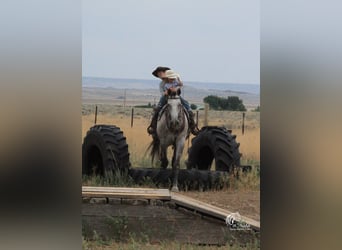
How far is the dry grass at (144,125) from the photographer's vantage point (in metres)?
4.55

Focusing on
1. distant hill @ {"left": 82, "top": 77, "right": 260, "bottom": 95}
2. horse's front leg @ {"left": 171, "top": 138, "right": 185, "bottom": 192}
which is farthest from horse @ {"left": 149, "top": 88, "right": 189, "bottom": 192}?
distant hill @ {"left": 82, "top": 77, "right": 260, "bottom": 95}

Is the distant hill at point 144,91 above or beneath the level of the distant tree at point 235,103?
above

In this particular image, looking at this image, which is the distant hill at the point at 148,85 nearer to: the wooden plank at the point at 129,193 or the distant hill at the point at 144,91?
the distant hill at the point at 144,91

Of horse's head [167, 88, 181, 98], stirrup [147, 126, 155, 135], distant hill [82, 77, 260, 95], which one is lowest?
stirrup [147, 126, 155, 135]

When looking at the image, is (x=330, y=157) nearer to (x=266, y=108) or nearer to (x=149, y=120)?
(x=266, y=108)

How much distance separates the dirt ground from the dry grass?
21 cm

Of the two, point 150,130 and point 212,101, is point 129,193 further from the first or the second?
point 212,101

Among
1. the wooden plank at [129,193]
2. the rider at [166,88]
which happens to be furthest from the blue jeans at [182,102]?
the wooden plank at [129,193]

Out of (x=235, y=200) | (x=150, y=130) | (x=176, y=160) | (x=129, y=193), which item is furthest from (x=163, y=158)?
(x=235, y=200)

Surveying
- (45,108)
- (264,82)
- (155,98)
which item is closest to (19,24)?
(45,108)

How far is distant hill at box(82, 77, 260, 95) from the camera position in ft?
14.9

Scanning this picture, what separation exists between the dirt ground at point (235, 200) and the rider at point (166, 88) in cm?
43

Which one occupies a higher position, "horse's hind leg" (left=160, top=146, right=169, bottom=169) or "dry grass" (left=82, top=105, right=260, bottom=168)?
"dry grass" (left=82, top=105, right=260, bottom=168)

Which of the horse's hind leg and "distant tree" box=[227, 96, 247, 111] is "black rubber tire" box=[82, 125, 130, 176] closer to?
the horse's hind leg
